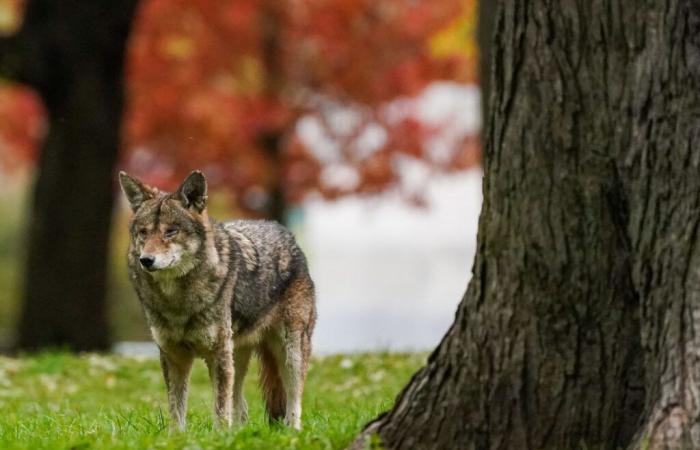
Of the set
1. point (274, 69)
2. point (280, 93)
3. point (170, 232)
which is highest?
point (274, 69)

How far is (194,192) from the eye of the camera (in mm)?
7793

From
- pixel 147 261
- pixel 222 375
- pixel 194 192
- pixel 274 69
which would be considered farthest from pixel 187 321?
pixel 274 69

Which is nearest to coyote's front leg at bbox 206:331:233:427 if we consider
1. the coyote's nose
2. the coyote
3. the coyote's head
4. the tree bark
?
the coyote

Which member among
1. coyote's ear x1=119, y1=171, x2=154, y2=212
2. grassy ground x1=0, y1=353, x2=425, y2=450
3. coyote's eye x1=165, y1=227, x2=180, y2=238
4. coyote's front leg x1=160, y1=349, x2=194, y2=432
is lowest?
grassy ground x1=0, y1=353, x2=425, y2=450

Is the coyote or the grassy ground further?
the coyote

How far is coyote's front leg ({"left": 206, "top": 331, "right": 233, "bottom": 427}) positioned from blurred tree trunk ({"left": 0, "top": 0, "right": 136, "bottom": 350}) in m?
10.2

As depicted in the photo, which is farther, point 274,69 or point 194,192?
point 274,69

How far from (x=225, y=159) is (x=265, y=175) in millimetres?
790

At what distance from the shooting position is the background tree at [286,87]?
2212 cm

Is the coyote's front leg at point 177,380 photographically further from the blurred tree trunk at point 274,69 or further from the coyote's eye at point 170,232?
the blurred tree trunk at point 274,69

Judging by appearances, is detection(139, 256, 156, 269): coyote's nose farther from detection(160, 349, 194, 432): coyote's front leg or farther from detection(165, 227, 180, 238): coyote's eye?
detection(160, 349, 194, 432): coyote's front leg

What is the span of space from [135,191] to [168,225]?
400mm

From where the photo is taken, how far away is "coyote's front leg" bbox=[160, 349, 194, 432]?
777 centimetres

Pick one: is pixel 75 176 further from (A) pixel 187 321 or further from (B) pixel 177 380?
(A) pixel 187 321
